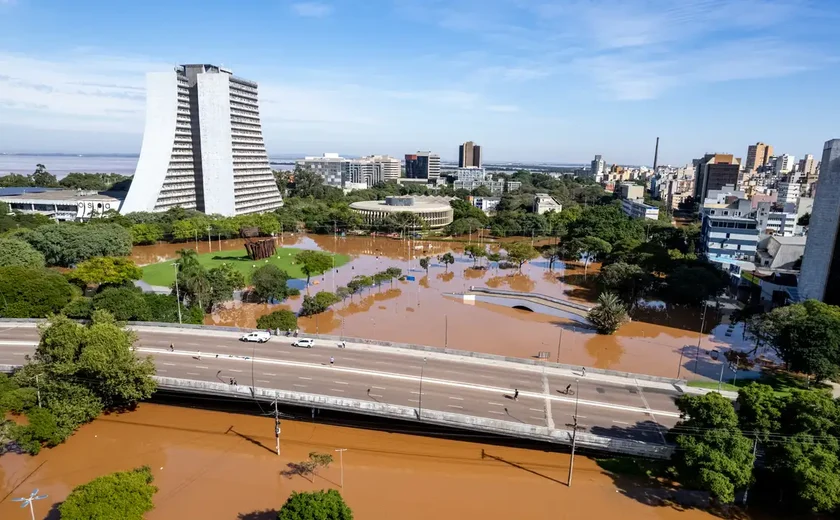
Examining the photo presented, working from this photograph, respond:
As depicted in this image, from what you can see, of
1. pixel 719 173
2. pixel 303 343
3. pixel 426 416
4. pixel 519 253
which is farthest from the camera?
pixel 719 173

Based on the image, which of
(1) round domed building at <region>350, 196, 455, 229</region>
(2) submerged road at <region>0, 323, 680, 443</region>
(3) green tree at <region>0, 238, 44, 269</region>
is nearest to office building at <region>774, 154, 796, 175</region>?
(1) round domed building at <region>350, 196, 455, 229</region>

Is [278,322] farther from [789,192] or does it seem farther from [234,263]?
[789,192]

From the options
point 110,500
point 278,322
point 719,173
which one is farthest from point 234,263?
point 719,173

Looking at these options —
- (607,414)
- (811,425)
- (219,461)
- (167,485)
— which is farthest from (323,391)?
(811,425)

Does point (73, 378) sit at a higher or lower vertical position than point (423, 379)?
higher

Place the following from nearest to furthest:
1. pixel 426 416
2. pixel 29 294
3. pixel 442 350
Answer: pixel 426 416, pixel 442 350, pixel 29 294

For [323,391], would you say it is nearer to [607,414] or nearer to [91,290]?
[607,414]

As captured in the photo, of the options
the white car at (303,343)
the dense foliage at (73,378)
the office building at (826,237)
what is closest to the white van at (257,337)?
the white car at (303,343)
